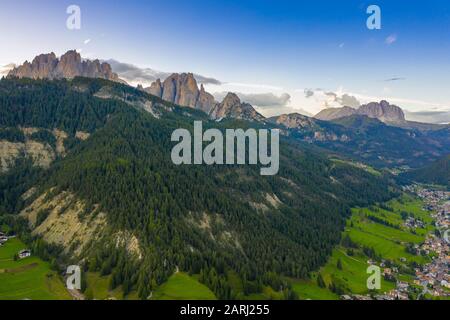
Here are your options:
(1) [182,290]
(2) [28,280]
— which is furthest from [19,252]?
(1) [182,290]

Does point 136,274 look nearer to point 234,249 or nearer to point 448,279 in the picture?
point 234,249

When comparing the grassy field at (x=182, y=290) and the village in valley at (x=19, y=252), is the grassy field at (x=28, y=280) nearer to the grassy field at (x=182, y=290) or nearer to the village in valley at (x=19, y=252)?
the village in valley at (x=19, y=252)

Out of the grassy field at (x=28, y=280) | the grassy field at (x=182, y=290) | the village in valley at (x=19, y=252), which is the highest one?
the village in valley at (x=19, y=252)

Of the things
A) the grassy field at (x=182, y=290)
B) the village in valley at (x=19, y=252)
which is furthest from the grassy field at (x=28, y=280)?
the grassy field at (x=182, y=290)

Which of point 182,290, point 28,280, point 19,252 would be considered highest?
point 19,252

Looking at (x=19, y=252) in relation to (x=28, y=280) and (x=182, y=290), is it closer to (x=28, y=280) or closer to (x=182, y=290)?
(x=28, y=280)

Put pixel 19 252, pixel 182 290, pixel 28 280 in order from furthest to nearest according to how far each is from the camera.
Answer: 1. pixel 19 252
2. pixel 28 280
3. pixel 182 290

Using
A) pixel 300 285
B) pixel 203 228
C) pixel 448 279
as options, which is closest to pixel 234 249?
pixel 203 228

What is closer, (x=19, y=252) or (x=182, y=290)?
(x=182, y=290)
